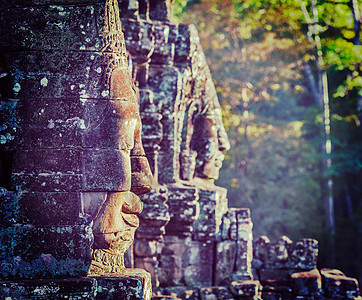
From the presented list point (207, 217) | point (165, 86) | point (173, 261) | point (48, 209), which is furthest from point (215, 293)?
point (48, 209)

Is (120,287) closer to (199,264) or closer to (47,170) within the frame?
(47,170)

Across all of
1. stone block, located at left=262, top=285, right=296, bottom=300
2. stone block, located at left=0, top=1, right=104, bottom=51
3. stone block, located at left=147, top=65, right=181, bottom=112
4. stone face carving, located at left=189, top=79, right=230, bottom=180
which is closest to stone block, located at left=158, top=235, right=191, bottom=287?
stone face carving, located at left=189, top=79, right=230, bottom=180

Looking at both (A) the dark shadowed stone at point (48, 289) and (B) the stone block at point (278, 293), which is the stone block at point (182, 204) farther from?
→ (A) the dark shadowed stone at point (48, 289)

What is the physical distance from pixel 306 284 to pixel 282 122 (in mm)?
9383

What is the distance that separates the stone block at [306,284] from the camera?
283 inches

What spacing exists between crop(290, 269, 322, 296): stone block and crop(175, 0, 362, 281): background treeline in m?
7.72

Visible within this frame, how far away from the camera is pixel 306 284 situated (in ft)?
23.6

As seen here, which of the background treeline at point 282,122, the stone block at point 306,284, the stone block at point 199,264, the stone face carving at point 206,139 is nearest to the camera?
the stone block at point 199,264

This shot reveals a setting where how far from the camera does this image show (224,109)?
50.4 ft

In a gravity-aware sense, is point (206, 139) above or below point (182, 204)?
above

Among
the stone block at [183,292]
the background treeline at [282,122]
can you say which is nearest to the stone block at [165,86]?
the stone block at [183,292]

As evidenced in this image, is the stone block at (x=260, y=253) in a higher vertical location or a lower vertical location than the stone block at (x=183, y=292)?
higher

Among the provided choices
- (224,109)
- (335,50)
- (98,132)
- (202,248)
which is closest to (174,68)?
(202,248)

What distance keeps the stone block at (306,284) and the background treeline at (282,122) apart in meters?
7.72
